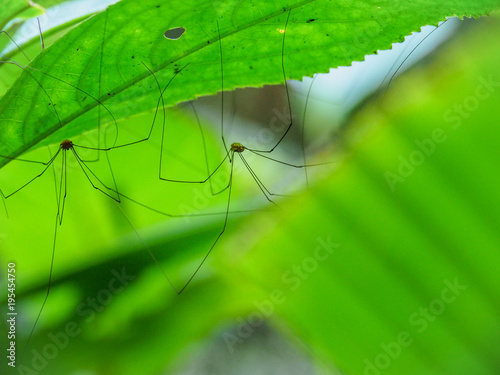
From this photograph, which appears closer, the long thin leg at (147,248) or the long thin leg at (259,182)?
the long thin leg at (147,248)

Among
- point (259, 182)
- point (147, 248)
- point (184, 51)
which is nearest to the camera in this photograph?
point (184, 51)

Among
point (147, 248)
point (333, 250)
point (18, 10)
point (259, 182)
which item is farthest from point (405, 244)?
point (18, 10)

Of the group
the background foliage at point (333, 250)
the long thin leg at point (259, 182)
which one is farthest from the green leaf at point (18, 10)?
the long thin leg at point (259, 182)

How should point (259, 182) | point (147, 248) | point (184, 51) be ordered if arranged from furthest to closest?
point (259, 182), point (147, 248), point (184, 51)

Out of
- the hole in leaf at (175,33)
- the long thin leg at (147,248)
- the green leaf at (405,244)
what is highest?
the hole in leaf at (175,33)

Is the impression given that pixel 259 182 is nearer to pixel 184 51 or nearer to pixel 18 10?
pixel 184 51

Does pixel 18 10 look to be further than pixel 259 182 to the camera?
No

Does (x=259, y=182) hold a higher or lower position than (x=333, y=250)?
higher

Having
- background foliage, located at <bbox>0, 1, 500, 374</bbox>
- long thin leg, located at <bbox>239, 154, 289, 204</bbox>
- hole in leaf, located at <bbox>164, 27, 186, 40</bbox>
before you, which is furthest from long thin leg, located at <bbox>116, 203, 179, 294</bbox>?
hole in leaf, located at <bbox>164, 27, 186, 40</bbox>

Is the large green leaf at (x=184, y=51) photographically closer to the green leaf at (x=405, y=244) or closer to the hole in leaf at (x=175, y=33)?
the hole in leaf at (x=175, y=33)

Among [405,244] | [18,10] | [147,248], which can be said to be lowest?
[405,244]
